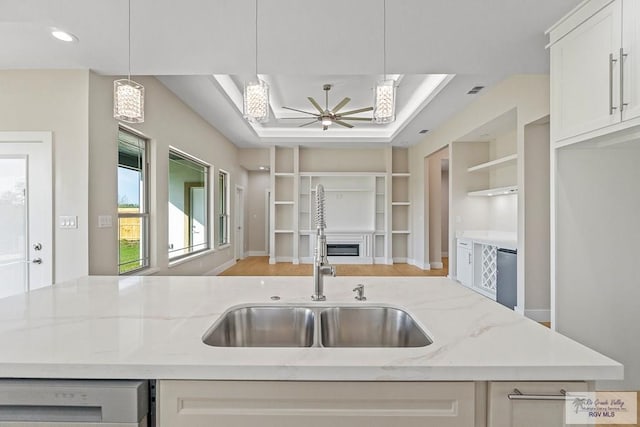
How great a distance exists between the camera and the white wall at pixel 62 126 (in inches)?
118

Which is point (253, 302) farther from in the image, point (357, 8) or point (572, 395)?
point (357, 8)

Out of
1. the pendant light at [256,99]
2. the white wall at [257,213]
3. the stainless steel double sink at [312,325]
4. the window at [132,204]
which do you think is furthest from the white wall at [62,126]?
the white wall at [257,213]

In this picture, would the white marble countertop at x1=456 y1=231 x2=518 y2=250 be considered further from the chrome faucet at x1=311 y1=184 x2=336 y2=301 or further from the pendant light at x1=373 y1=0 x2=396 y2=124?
the chrome faucet at x1=311 y1=184 x2=336 y2=301

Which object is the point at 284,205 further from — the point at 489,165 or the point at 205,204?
the point at 489,165

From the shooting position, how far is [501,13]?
2.26m

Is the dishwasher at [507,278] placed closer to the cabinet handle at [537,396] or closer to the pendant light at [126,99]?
the cabinet handle at [537,396]

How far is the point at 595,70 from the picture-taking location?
1952 millimetres

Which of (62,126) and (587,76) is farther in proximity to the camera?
(62,126)

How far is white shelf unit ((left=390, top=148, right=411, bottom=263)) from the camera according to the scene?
312 inches

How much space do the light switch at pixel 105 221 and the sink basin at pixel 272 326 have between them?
8.36 feet

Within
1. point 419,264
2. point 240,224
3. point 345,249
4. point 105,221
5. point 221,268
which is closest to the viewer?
point 105,221

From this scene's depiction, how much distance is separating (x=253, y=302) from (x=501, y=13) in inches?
101

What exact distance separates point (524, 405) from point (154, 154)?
4.30m

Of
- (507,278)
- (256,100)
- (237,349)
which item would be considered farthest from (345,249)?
(237,349)
